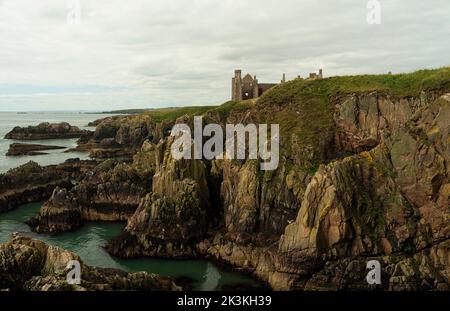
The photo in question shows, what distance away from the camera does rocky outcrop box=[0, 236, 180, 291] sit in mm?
24125

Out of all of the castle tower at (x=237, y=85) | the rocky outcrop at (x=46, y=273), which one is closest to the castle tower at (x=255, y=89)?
the castle tower at (x=237, y=85)

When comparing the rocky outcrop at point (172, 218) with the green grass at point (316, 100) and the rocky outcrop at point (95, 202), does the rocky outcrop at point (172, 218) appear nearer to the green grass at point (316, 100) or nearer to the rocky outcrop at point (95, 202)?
the rocky outcrop at point (95, 202)

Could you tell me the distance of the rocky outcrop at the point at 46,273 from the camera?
2412 centimetres

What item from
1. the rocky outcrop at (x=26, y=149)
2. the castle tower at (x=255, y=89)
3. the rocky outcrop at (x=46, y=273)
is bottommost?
the rocky outcrop at (x=46, y=273)

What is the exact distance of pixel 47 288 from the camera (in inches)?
867

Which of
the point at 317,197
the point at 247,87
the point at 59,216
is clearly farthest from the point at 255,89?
the point at 317,197

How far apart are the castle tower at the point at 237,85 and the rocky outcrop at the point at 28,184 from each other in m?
34.0

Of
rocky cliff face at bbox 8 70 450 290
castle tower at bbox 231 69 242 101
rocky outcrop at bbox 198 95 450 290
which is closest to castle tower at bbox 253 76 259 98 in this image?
castle tower at bbox 231 69 242 101

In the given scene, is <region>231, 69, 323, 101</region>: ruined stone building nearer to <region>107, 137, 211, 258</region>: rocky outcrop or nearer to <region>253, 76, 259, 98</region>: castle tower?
<region>253, 76, 259, 98</region>: castle tower

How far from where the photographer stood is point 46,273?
26.6 meters

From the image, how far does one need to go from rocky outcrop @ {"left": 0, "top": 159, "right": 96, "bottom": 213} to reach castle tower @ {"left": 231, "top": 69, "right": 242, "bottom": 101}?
3400 centimetres
